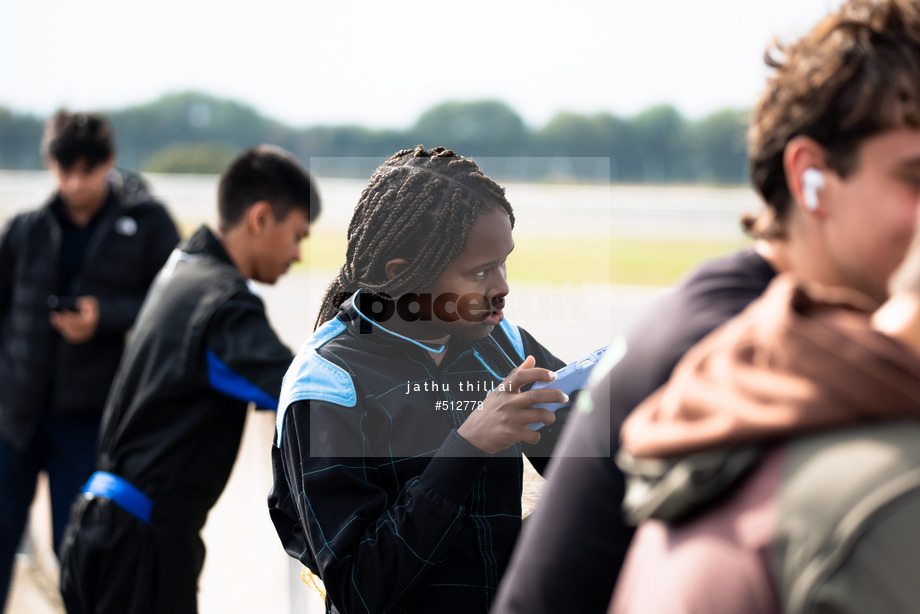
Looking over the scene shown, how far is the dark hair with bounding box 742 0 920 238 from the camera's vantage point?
1.12m

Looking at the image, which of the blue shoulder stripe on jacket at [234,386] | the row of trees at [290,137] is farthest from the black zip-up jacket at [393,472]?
the row of trees at [290,137]

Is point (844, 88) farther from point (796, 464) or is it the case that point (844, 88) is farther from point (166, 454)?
point (166, 454)

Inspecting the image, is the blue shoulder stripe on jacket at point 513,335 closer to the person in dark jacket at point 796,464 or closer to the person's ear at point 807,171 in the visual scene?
the person's ear at point 807,171

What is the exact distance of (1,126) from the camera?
148 feet

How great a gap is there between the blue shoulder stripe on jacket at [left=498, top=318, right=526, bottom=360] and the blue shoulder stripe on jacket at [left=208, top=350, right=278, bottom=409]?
44.7 inches

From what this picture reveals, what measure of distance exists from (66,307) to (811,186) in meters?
4.35

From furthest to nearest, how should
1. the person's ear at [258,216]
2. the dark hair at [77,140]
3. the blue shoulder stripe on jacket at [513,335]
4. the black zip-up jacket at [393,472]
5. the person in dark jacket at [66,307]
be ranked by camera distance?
the dark hair at [77,140] → the person in dark jacket at [66,307] → the person's ear at [258,216] → the blue shoulder stripe on jacket at [513,335] → the black zip-up jacket at [393,472]

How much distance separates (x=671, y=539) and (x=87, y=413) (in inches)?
170

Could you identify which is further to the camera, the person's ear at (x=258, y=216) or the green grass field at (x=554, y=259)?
the person's ear at (x=258, y=216)

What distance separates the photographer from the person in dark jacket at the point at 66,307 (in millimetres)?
4629

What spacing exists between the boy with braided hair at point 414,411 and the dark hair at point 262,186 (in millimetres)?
1573

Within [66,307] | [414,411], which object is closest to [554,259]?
[414,411]

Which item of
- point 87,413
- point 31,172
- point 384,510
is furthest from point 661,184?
point 384,510

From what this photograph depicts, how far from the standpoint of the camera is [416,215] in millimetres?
1826
